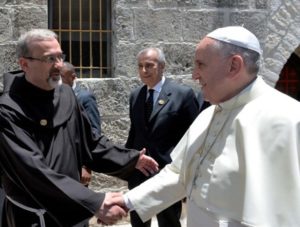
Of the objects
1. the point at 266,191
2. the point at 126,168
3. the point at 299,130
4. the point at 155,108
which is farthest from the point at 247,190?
the point at 155,108

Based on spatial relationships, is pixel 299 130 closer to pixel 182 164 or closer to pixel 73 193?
pixel 182 164

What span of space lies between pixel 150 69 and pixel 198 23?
214 cm

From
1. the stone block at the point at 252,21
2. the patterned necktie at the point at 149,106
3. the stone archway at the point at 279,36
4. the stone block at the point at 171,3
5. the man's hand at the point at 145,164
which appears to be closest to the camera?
the man's hand at the point at 145,164

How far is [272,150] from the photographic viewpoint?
294 centimetres

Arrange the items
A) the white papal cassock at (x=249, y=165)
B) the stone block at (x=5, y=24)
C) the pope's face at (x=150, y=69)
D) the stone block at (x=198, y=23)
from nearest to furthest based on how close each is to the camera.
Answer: the white papal cassock at (x=249, y=165)
the pope's face at (x=150, y=69)
the stone block at (x=5, y=24)
the stone block at (x=198, y=23)

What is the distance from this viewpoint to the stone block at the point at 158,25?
7.77m

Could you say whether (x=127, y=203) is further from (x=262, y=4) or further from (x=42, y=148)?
(x=262, y=4)

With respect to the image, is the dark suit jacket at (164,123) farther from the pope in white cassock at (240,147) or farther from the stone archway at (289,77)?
the stone archway at (289,77)

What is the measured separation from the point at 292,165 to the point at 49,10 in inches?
207

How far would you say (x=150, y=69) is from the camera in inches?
237

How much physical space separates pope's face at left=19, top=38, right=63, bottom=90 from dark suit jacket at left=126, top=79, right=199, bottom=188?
6.72 feet

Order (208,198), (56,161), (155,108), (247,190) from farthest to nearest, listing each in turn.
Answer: (155,108)
(56,161)
(208,198)
(247,190)

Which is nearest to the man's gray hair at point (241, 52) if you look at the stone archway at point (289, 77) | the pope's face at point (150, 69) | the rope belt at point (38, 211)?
the rope belt at point (38, 211)

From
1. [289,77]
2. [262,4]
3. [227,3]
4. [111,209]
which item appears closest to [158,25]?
[227,3]
